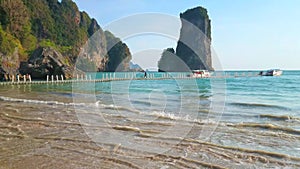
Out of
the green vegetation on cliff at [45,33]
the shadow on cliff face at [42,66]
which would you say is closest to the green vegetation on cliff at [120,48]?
the green vegetation on cliff at [45,33]

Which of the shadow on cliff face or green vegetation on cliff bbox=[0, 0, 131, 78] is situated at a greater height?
green vegetation on cliff bbox=[0, 0, 131, 78]

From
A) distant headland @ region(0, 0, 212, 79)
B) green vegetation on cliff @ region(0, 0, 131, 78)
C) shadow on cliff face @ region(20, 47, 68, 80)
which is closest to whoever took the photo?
distant headland @ region(0, 0, 212, 79)

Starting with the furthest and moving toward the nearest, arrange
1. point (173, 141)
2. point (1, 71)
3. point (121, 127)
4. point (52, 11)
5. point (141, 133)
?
point (52, 11) → point (1, 71) → point (121, 127) → point (141, 133) → point (173, 141)

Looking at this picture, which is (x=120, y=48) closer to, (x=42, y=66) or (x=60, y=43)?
(x=42, y=66)

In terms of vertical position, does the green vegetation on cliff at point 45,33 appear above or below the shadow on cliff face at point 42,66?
above

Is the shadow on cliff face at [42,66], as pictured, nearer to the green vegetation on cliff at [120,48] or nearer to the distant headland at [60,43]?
the distant headland at [60,43]

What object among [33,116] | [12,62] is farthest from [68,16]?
[33,116]

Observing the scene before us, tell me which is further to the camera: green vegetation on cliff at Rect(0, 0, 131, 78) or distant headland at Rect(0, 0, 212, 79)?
green vegetation on cliff at Rect(0, 0, 131, 78)

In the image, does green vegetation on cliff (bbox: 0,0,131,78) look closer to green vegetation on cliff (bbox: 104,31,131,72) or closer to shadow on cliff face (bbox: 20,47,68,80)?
green vegetation on cliff (bbox: 104,31,131,72)

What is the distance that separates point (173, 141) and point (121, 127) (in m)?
2.45

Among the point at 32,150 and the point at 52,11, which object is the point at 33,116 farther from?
the point at 52,11

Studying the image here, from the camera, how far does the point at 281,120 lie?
463 inches

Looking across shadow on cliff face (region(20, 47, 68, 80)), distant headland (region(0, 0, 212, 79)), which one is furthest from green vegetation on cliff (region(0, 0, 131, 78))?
shadow on cliff face (region(20, 47, 68, 80))

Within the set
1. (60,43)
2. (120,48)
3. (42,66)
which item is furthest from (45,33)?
(120,48)
